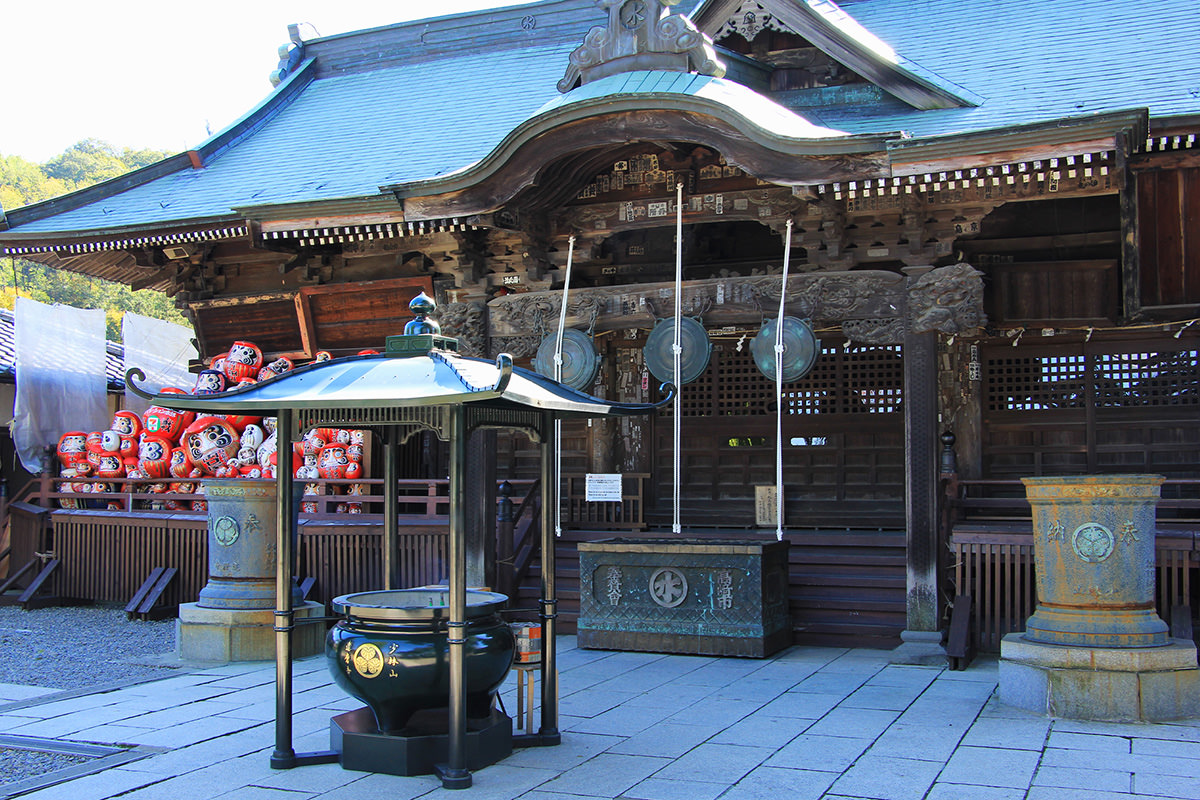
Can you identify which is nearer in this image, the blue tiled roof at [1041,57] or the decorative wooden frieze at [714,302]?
the decorative wooden frieze at [714,302]

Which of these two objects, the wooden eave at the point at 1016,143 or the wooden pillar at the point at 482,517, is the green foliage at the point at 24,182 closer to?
the wooden pillar at the point at 482,517

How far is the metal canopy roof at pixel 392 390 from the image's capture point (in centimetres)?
521

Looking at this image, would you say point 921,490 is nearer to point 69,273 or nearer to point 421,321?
point 421,321

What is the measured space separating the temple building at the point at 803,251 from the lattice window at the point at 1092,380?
0.02 meters

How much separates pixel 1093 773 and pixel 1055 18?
31.7ft

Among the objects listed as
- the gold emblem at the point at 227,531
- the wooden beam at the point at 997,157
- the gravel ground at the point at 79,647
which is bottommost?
the gravel ground at the point at 79,647

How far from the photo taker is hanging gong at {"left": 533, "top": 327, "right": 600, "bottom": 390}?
397 inches

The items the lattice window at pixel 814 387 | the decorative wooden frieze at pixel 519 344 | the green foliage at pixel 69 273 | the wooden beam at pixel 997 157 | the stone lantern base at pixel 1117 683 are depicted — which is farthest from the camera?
the green foliage at pixel 69 273

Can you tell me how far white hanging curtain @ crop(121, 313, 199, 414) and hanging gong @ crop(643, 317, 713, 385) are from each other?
10.4 meters

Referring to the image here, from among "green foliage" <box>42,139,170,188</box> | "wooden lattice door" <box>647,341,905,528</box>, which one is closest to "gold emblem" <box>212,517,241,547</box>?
"wooden lattice door" <box>647,341,905,528</box>

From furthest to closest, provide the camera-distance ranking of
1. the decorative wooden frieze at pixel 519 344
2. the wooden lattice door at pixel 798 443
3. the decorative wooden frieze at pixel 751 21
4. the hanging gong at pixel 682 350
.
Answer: the wooden lattice door at pixel 798 443
the decorative wooden frieze at pixel 751 21
the decorative wooden frieze at pixel 519 344
the hanging gong at pixel 682 350

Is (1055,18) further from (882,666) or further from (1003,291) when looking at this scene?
(882,666)

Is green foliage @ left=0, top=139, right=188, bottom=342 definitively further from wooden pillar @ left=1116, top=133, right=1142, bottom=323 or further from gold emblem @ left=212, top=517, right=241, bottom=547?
wooden pillar @ left=1116, top=133, right=1142, bottom=323

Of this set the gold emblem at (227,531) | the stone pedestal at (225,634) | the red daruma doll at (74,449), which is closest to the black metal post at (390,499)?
the stone pedestal at (225,634)
